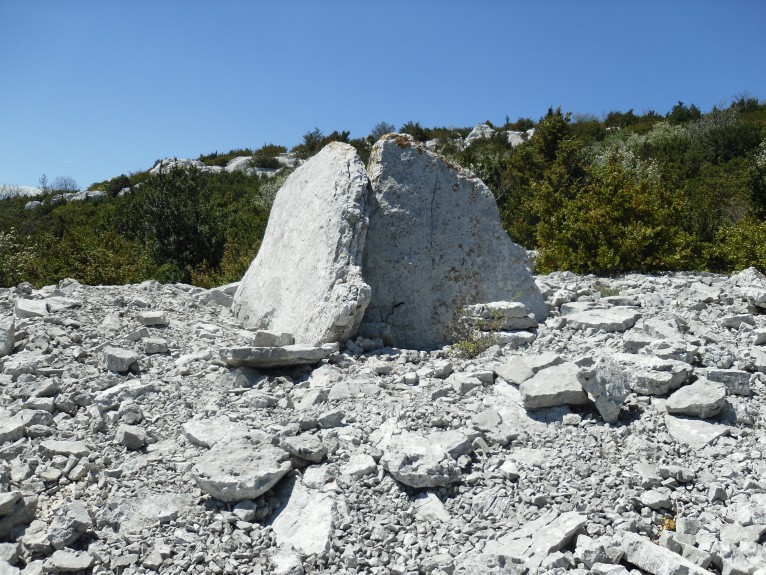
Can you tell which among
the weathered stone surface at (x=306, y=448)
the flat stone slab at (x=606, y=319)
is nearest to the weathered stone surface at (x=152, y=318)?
the weathered stone surface at (x=306, y=448)

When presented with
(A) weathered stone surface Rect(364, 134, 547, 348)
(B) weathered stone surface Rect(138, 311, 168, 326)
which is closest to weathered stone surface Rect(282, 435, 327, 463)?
(A) weathered stone surface Rect(364, 134, 547, 348)

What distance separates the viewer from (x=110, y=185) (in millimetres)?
37531

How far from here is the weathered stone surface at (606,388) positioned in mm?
4555

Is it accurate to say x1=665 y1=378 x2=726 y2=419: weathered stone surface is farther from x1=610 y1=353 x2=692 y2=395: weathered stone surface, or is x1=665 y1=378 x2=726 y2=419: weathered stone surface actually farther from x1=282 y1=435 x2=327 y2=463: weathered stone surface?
x1=282 y1=435 x2=327 y2=463: weathered stone surface

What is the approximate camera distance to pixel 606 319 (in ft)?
21.3

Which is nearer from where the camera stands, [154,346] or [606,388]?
[606,388]

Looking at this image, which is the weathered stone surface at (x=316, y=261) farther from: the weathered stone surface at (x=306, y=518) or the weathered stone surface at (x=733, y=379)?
the weathered stone surface at (x=733, y=379)

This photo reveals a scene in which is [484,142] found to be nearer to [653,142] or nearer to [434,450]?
[653,142]

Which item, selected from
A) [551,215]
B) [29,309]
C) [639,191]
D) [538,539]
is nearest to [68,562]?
[538,539]

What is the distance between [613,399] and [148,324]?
5378 millimetres

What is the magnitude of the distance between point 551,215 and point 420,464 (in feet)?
37.1

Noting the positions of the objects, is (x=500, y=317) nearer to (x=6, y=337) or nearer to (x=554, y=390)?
(x=554, y=390)

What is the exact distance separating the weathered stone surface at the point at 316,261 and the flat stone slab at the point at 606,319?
2.40 metres

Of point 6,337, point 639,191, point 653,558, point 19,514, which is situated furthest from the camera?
point 639,191
